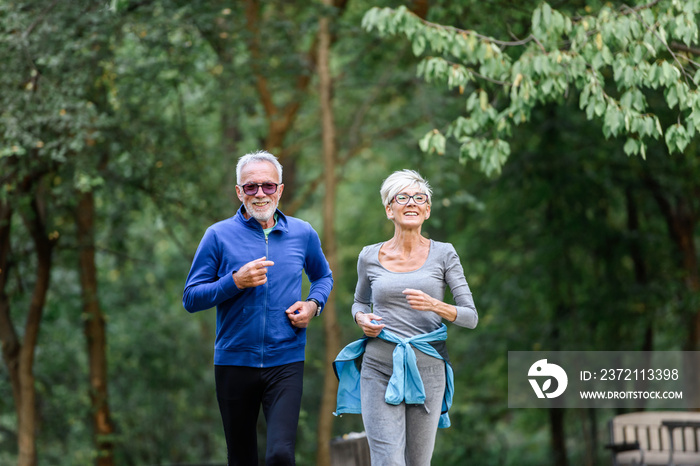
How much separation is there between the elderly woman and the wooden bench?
4.18 m

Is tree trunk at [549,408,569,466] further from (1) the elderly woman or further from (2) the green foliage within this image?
(1) the elderly woman

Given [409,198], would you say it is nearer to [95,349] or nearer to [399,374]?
[399,374]

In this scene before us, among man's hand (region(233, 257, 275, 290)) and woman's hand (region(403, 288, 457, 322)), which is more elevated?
man's hand (region(233, 257, 275, 290))

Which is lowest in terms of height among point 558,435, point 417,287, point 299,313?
point 558,435

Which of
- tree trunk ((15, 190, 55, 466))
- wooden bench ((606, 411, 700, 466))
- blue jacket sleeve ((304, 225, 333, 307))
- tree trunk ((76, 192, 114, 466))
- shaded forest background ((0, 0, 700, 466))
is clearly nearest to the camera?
blue jacket sleeve ((304, 225, 333, 307))

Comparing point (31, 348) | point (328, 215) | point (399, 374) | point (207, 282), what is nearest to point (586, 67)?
A: point (399, 374)

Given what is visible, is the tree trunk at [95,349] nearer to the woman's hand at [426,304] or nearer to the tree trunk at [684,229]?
the woman's hand at [426,304]

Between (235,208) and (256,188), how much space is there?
6798 mm

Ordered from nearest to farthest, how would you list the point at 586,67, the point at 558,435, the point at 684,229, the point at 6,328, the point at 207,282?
the point at 207,282, the point at 586,67, the point at 6,328, the point at 684,229, the point at 558,435

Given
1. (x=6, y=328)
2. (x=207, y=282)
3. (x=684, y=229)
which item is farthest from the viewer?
(x=684, y=229)

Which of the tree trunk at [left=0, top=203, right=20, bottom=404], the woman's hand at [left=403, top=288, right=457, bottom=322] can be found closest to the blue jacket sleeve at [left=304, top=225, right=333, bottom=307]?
the woman's hand at [left=403, top=288, right=457, bottom=322]

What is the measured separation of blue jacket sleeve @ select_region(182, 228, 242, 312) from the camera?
12.0ft

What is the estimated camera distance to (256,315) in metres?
3.82

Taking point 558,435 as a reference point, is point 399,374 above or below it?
above
